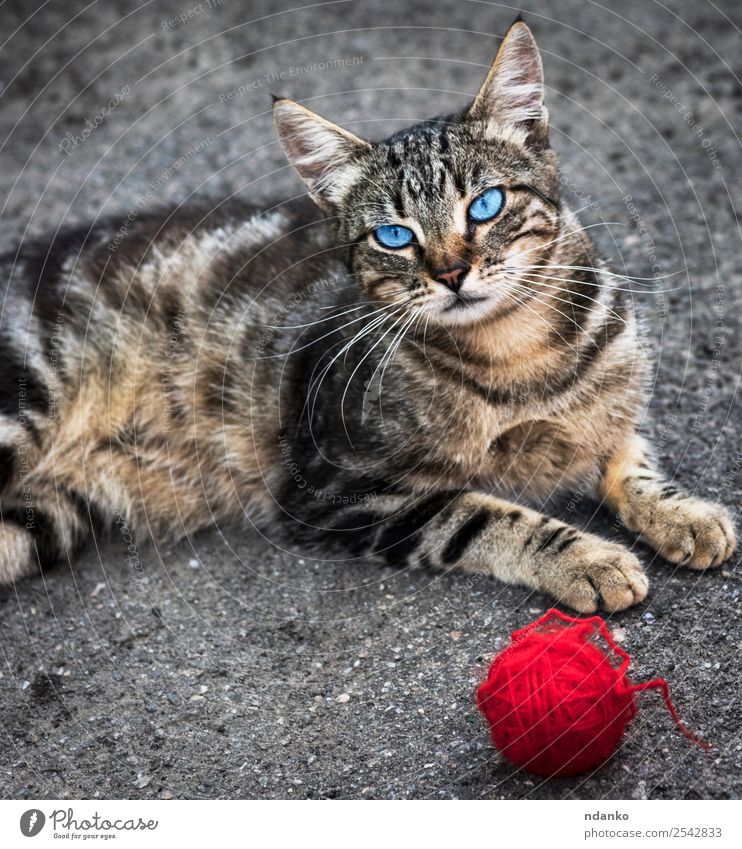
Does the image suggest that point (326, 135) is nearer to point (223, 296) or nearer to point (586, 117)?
point (223, 296)

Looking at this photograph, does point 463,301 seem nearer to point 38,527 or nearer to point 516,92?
point 516,92

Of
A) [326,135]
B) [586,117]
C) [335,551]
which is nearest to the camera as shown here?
[326,135]

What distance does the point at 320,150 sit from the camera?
289 cm

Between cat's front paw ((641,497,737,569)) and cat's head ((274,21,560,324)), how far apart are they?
0.81 m

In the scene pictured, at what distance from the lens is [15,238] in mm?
4715

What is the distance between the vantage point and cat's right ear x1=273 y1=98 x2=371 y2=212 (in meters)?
2.85

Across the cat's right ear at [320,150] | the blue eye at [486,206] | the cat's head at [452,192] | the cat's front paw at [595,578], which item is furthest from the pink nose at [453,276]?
the cat's front paw at [595,578]

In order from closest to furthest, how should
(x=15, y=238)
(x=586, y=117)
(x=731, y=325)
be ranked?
(x=731, y=325)
(x=15, y=238)
(x=586, y=117)

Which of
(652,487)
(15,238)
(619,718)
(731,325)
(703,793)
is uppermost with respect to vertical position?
(15,238)

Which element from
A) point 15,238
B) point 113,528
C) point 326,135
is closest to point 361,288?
point 326,135

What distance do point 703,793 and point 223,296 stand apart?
2.25 m

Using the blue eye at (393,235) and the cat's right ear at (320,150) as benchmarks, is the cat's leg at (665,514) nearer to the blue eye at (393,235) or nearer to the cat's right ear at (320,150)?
the blue eye at (393,235)

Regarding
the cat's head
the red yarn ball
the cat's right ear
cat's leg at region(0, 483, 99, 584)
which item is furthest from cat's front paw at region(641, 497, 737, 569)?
cat's leg at region(0, 483, 99, 584)
